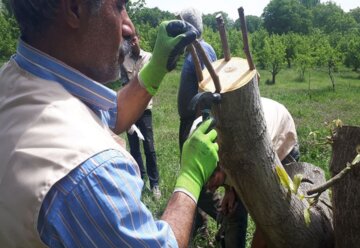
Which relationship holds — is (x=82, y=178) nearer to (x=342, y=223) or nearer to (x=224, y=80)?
(x=224, y=80)

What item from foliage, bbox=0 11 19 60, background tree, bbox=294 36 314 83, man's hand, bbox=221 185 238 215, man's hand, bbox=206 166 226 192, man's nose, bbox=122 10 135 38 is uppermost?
man's nose, bbox=122 10 135 38

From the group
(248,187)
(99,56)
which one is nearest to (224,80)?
(248,187)

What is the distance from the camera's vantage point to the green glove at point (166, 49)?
1712 millimetres

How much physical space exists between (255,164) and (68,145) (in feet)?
3.52

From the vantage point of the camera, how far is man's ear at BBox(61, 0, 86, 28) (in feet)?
3.65

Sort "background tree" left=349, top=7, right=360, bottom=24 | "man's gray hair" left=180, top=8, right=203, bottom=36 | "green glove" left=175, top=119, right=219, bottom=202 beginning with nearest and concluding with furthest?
1. "green glove" left=175, top=119, right=219, bottom=202
2. "man's gray hair" left=180, top=8, right=203, bottom=36
3. "background tree" left=349, top=7, right=360, bottom=24

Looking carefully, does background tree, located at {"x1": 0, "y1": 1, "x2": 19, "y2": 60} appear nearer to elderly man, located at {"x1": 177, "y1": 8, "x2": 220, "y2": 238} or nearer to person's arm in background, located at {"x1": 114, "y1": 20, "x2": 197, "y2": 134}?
elderly man, located at {"x1": 177, "y1": 8, "x2": 220, "y2": 238}

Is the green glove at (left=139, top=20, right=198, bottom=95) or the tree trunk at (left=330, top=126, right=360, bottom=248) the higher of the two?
the green glove at (left=139, top=20, right=198, bottom=95)

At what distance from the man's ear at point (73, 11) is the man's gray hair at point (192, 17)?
2356 millimetres

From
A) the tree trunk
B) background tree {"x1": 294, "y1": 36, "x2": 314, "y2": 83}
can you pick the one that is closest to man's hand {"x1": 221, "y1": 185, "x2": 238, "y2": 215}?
the tree trunk

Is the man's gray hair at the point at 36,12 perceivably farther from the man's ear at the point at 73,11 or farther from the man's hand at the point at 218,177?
the man's hand at the point at 218,177

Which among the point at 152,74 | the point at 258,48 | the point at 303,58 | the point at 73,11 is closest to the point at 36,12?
the point at 73,11

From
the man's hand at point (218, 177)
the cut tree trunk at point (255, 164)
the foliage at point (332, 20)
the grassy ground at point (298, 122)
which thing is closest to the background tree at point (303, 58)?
the grassy ground at point (298, 122)

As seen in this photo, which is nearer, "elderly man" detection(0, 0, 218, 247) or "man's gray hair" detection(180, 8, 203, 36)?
"elderly man" detection(0, 0, 218, 247)
